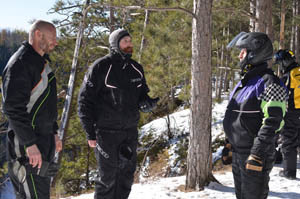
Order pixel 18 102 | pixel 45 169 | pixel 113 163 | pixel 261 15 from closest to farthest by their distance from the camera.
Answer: pixel 18 102 → pixel 45 169 → pixel 113 163 → pixel 261 15

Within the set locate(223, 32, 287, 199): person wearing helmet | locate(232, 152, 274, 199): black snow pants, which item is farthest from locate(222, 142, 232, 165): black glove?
locate(232, 152, 274, 199): black snow pants

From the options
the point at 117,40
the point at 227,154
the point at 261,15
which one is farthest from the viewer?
the point at 261,15

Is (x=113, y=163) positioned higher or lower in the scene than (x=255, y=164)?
lower

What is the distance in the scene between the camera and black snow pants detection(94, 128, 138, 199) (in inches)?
123

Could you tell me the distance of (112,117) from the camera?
10.4ft

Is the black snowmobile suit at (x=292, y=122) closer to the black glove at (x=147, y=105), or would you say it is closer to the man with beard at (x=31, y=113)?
the black glove at (x=147, y=105)

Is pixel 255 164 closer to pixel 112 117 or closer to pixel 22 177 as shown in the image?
pixel 112 117

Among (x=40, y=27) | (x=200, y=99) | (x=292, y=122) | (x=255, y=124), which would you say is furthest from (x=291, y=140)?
(x=40, y=27)

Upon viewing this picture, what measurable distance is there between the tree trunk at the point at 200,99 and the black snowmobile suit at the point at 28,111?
255 centimetres

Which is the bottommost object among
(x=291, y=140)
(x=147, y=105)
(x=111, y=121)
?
(x=291, y=140)

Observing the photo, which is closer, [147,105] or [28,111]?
[28,111]

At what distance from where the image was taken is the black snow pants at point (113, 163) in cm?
312

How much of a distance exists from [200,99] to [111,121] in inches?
75.5

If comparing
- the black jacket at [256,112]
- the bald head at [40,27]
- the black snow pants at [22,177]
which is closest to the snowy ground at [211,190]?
the black jacket at [256,112]
